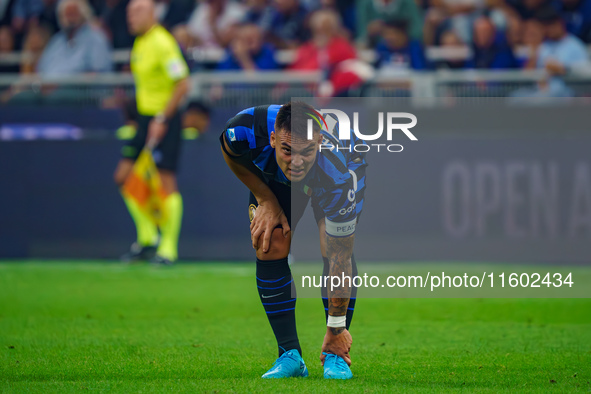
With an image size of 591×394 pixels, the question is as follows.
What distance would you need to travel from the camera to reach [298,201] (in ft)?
16.2

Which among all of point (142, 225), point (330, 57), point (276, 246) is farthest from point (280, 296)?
point (330, 57)

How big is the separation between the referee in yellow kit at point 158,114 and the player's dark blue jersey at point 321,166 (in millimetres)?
5887

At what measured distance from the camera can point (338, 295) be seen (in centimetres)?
484

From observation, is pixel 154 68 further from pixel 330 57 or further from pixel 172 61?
pixel 330 57

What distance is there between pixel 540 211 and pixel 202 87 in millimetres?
4610

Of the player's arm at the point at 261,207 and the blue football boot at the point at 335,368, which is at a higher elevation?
the player's arm at the point at 261,207

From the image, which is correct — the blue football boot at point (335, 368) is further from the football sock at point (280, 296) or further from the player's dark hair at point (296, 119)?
the player's dark hair at point (296, 119)

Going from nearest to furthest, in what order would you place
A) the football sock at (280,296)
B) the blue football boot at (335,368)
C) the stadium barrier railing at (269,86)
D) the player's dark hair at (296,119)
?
the player's dark hair at (296,119) < the blue football boot at (335,368) < the football sock at (280,296) < the stadium barrier railing at (269,86)

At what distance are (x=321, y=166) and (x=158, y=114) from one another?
6480 mm

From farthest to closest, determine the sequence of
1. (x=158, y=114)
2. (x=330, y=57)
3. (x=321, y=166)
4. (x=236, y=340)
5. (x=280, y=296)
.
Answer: (x=330, y=57) < (x=158, y=114) < (x=236, y=340) < (x=280, y=296) < (x=321, y=166)

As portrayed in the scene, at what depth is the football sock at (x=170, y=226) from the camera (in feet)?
35.1

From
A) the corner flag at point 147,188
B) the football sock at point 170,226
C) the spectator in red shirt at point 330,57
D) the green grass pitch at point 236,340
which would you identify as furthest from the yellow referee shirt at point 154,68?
the green grass pitch at point 236,340

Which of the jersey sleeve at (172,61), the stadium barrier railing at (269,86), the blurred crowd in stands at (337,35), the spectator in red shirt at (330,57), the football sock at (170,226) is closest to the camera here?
the jersey sleeve at (172,61)

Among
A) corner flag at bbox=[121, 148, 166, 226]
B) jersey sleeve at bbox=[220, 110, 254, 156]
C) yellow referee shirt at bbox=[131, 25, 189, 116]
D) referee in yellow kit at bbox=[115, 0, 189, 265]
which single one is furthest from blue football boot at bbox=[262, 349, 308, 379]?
yellow referee shirt at bbox=[131, 25, 189, 116]
